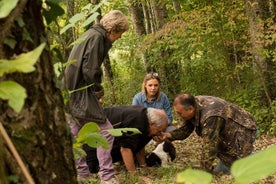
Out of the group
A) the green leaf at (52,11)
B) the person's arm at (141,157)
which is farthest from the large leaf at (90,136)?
the person's arm at (141,157)

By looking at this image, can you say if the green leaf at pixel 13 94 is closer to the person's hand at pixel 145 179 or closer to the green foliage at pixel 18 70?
the green foliage at pixel 18 70

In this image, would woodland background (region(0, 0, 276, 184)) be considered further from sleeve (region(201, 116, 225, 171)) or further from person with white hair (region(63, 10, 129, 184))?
sleeve (region(201, 116, 225, 171))

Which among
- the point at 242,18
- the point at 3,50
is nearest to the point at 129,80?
the point at 242,18

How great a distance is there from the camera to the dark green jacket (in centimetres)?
408

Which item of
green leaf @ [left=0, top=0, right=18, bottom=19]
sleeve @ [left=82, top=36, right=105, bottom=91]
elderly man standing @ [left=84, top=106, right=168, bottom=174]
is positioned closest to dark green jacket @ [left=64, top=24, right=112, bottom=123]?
sleeve @ [left=82, top=36, right=105, bottom=91]

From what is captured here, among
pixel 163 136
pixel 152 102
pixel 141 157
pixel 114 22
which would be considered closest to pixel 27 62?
pixel 114 22

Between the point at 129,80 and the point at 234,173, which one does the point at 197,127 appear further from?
the point at 129,80

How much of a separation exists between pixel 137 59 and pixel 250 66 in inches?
162

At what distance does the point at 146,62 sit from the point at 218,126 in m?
7.03

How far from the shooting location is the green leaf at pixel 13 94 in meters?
0.63

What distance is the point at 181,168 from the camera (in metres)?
5.22

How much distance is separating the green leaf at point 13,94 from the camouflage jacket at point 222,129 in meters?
A: 4.01

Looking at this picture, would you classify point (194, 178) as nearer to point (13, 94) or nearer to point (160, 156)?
point (13, 94)

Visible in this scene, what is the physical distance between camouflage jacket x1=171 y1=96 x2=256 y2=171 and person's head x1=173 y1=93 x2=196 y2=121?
8 centimetres
